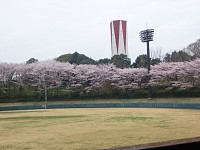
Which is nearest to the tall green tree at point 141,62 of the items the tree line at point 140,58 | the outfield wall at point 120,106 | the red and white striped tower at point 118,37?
the tree line at point 140,58

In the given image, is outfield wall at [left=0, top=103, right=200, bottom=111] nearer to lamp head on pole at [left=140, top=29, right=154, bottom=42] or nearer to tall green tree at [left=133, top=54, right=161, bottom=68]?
lamp head on pole at [left=140, top=29, right=154, bottom=42]

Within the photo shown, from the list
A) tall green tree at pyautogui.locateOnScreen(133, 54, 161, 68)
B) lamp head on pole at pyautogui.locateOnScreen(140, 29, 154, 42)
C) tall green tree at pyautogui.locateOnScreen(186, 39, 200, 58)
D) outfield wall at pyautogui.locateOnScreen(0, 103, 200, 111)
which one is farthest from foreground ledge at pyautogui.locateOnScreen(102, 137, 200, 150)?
tall green tree at pyautogui.locateOnScreen(186, 39, 200, 58)

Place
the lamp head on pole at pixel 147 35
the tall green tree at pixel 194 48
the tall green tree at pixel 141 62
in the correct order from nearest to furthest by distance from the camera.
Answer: the lamp head on pole at pixel 147 35
the tall green tree at pixel 141 62
the tall green tree at pixel 194 48

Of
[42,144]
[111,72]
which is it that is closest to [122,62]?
[111,72]

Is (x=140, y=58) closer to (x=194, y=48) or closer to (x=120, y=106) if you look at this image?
(x=194, y=48)

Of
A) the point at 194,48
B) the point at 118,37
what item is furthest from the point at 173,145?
the point at 118,37

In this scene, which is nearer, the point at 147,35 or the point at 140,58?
the point at 147,35

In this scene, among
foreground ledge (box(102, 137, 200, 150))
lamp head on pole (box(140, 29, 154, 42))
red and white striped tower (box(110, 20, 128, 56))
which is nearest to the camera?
foreground ledge (box(102, 137, 200, 150))

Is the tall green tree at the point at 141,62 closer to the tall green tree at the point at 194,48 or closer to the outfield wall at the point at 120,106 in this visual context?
the tall green tree at the point at 194,48

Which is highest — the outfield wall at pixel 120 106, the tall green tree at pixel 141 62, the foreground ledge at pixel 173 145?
the tall green tree at pixel 141 62

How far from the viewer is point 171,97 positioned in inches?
1785

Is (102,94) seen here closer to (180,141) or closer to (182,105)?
(182,105)

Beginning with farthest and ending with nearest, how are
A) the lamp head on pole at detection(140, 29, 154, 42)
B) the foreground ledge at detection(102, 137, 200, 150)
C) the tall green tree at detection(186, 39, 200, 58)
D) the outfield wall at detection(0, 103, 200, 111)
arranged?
1. the tall green tree at detection(186, 39, 200, 58)
2. the lamp head on pole at detection(140, 29, 154, 42)
3. the outfield wall at detection(0, 103, 200, 111)
4. the foreground ledge at detection(102, 137, 200, 150)

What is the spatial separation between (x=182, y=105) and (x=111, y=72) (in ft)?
74.0
